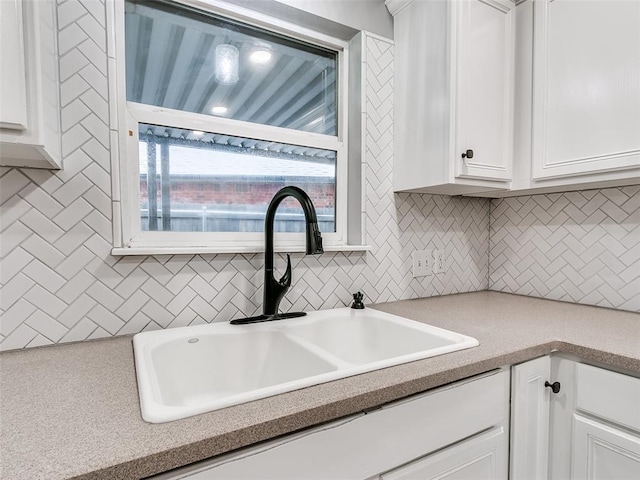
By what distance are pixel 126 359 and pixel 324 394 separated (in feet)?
1.66

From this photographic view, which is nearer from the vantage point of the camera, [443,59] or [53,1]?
[53,1]

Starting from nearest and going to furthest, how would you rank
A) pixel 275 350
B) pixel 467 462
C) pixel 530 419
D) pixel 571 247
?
pixel 467 462
pixel 530 419
pixel 275 350
pixel 571 247

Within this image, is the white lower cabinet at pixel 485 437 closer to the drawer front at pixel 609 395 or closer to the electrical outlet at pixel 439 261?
the drawer front at pixel 609 395

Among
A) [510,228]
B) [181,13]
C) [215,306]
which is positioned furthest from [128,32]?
[510,228]

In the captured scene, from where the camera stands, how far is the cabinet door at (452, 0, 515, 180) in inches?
50.0

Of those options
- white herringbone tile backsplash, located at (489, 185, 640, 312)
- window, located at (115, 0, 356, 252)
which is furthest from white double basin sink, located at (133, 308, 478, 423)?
white herringbone tile backsplash, located at (489, 185, 640, 312)

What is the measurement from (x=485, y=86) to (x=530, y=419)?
44.0 inches

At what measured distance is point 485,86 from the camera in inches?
52.4

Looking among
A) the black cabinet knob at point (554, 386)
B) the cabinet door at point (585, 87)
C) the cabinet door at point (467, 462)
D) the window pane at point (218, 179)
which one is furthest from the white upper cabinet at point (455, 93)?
the cabinet door at point (467, 462)

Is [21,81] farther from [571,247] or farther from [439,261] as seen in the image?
[571,247]

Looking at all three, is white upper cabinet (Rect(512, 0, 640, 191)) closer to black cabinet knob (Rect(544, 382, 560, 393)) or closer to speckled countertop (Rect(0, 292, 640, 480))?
speckled countertop (Rect(0, 292, 640, 480))

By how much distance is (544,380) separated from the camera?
0.99m

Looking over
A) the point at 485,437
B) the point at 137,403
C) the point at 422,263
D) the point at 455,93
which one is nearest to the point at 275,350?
the point at 137,403

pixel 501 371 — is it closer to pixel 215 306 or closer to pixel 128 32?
pixel 215 306
